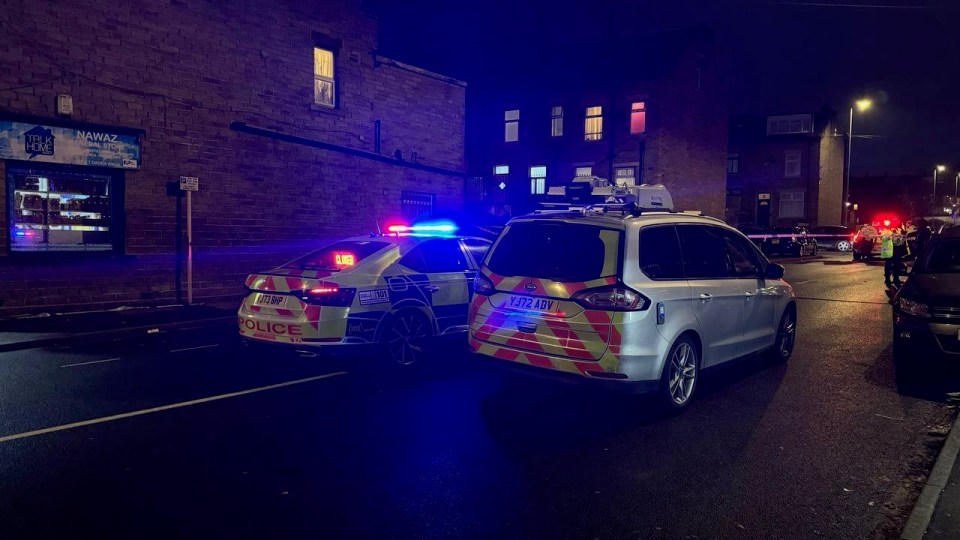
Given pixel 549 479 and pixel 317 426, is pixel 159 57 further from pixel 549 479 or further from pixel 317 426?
pixel 549 479

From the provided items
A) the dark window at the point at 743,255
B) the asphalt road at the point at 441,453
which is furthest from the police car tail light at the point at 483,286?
the dark window at the point at 743,255

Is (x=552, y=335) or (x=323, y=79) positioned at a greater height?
(x=323, y=79)

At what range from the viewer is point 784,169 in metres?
48.4

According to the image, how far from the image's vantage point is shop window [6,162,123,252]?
38.1 ft

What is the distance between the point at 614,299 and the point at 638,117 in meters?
29.5

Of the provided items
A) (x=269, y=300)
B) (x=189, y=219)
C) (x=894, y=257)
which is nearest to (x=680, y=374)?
(x=269, y=300)

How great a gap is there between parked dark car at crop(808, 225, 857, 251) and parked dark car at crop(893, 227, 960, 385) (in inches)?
1285

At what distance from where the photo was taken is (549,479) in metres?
4.39

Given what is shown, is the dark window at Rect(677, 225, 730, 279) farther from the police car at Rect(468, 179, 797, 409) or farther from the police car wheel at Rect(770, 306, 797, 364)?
the police car wheel at Rect(770, 306, 797, 364)

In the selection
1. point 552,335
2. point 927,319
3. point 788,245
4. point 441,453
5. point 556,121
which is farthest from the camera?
point 556,121

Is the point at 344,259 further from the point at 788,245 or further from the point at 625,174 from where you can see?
the point at 788,245

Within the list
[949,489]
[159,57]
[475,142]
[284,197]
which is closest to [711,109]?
[475,142]

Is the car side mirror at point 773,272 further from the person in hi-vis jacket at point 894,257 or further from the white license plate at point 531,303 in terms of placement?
the person in hi-vis jacket at point 894,257

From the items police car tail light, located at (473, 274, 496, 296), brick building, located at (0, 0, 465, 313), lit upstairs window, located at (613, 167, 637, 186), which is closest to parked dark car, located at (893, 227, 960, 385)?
police car tail light, located at (473, 274, 496, 296)
